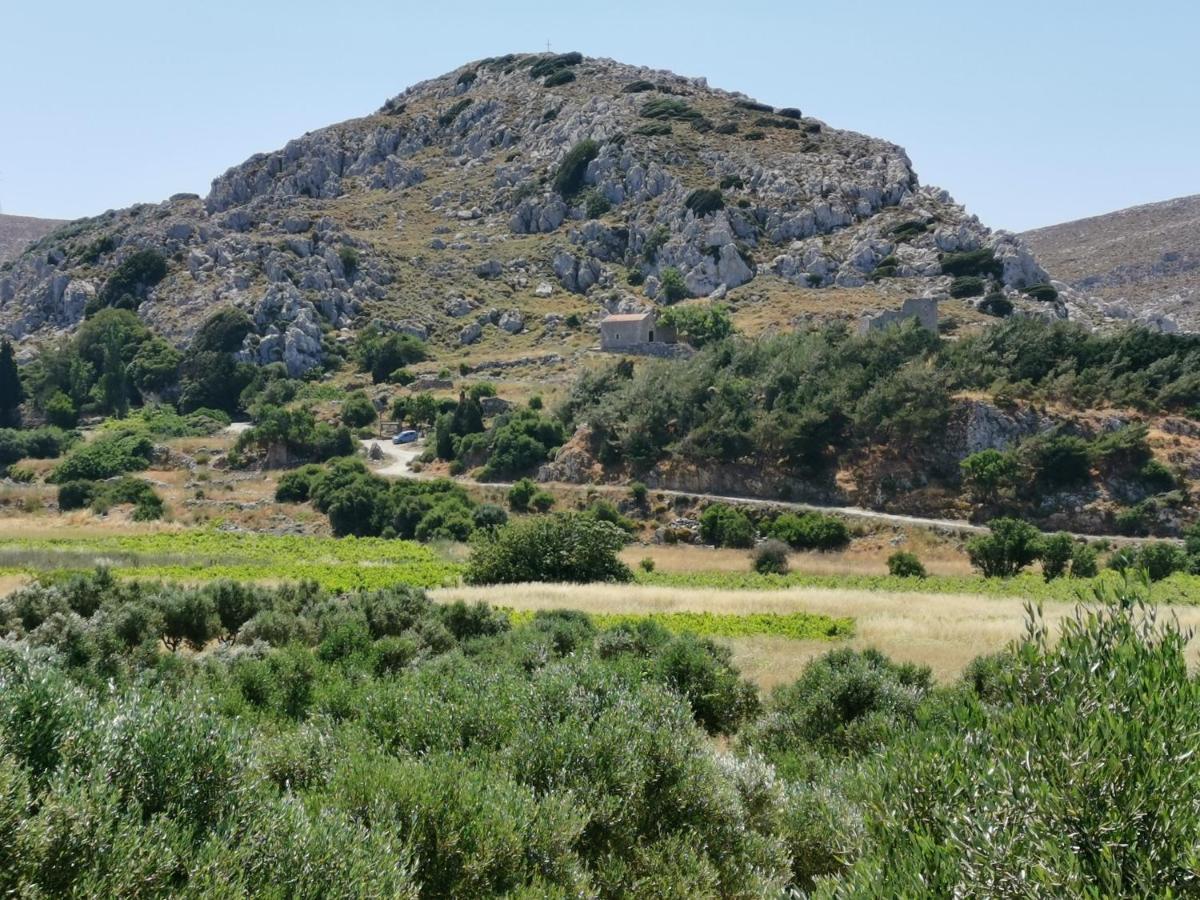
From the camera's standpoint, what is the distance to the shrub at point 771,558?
4531cm

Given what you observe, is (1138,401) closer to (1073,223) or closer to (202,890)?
A: (202,890)

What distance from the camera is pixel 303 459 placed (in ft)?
231

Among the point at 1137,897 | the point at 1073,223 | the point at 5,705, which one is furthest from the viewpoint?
the point at 1073,223

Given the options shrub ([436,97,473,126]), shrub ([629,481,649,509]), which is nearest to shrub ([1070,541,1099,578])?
shrub ([629,481,649,509])

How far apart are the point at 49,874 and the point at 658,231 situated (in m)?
104

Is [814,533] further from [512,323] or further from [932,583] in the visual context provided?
[512,323]

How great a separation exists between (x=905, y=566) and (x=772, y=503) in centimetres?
1214

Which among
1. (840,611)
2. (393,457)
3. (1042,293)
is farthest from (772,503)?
(1042,293)

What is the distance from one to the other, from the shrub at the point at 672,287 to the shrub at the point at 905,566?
56.9m

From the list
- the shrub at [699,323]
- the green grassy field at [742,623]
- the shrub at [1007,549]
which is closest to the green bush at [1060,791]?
the green grassy field at [742,623]

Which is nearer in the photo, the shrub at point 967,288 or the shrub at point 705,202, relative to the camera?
→ the shrub at point 967,288

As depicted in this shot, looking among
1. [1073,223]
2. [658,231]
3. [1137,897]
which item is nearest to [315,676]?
[1137,897]

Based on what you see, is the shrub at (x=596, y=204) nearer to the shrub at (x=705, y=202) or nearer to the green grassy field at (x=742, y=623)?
the shrub at (x=705, y=202)

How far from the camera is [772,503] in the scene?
2137 inches
